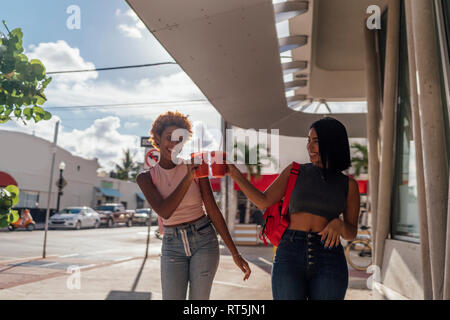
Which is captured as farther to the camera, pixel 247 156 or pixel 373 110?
pixel 247 156

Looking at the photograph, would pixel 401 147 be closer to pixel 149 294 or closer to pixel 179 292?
pixel 149 294

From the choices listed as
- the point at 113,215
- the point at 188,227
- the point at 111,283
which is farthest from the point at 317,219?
the point at 113,215

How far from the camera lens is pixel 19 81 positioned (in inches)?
81.1

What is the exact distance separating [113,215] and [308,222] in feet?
96.7

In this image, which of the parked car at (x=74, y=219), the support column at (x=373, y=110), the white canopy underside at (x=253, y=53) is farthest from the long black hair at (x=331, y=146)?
the parked car at (x=74, y=219)

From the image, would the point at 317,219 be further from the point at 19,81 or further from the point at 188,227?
the point at 19,81

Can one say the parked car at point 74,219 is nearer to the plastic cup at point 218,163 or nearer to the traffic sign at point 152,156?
the traffic sign at point 152,156

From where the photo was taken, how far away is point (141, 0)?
433 centimetres

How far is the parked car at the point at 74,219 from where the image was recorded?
23906mm

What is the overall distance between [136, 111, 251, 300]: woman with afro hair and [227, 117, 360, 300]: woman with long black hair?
352 millimetres

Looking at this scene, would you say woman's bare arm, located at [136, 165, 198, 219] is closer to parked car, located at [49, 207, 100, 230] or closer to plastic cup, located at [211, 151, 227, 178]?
→ plastic cup, located at [211, 151, 227, 178]

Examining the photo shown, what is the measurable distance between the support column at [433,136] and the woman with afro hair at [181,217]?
2.09 metres

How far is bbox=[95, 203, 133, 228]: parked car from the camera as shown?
29237 mm
